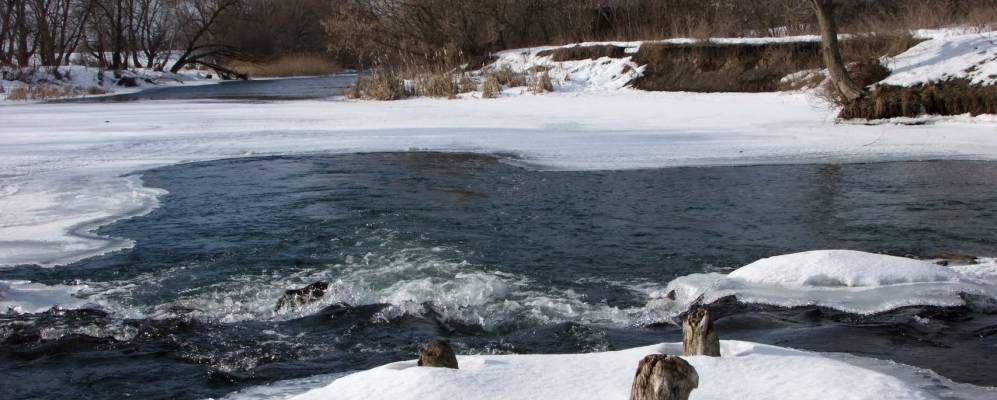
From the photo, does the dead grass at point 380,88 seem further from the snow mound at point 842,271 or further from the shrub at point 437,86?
the snow mound at point 842,271

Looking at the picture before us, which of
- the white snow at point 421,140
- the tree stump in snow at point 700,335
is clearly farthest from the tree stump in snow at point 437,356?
the white snow at point 421,140

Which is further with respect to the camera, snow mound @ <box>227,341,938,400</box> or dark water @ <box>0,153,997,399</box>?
dark water @ <box>0,153,997,399</box>

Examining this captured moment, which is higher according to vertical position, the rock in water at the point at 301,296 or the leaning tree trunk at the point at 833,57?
the leaning tree trunk at the point at 833,57

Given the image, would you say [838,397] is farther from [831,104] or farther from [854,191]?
[831,104]

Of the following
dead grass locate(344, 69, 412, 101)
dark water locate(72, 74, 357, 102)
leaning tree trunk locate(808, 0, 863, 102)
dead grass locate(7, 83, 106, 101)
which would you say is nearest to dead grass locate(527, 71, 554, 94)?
dead grass locate(344, 69, 412, 101)

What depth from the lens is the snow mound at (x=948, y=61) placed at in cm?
1412

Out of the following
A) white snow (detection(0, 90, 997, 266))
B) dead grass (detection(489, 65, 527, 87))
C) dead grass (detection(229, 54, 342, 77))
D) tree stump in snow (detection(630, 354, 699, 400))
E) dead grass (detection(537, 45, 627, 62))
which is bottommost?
tree stump in snow (detection(630, 354, 699, 400))

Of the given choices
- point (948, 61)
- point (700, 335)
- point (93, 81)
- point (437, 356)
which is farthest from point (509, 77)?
point (93, 81)

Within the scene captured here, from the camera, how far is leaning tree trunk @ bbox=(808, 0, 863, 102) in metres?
14.5

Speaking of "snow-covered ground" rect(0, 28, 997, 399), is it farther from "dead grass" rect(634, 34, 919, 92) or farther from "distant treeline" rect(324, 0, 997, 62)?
"distant treeline" rect(324, 0, 997, 62)

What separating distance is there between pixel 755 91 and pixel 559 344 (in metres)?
15.2

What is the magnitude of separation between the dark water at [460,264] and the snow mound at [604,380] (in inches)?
27.0

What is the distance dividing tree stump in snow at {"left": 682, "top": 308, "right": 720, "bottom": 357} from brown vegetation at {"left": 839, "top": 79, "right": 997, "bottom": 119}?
11344mm

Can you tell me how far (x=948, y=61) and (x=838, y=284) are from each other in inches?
425
